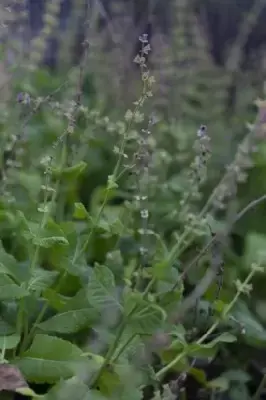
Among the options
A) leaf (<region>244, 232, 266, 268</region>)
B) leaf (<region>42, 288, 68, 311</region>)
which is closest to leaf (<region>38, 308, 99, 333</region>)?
leaf (<region>42, 288, 68, 311</region>)

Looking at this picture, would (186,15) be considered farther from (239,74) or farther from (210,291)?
Answer: (210,291)

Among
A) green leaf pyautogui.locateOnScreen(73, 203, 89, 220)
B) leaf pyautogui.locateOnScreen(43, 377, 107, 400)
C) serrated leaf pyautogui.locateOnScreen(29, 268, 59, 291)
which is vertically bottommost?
leaf pyautogui.locateOnScreen(43, 377, 107, 400)

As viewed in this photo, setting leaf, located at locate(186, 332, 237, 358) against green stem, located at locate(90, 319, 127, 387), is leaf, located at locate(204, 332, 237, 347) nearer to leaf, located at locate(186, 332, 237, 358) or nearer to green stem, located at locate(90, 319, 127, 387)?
leaf, located at locate(186, 332, 237, 358)

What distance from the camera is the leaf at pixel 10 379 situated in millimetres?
722

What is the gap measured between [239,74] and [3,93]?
2.10ft

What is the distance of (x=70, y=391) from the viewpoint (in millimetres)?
729

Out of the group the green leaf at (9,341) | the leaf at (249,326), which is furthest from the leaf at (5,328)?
the leaf at (249,326)

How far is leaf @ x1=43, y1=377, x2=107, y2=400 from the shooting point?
729 millimetres

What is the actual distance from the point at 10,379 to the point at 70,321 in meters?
0.10

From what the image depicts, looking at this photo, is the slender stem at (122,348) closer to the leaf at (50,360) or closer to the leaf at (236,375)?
the leaf at (50,360)

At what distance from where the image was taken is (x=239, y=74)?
5.69 ft

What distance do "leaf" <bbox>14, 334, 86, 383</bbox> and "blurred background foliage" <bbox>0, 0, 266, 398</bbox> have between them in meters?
0.21

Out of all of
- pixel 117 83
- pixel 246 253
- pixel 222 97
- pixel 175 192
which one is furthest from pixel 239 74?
pixel 246 253

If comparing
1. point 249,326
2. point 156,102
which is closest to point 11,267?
point 249,326
